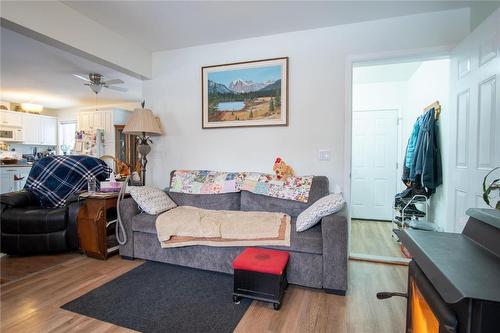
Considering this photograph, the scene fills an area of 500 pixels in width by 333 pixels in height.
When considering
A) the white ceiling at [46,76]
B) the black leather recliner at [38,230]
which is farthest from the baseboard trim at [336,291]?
the white ceiling at [46,76]

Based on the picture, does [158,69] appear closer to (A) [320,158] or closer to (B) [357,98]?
(A) [320,158]

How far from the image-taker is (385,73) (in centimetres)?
374

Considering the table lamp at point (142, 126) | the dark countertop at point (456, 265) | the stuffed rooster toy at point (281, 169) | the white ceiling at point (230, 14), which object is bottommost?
the dark countertop at point (456, 265)

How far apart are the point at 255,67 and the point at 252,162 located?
1.12 metres

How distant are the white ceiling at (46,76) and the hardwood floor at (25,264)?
2.40 m

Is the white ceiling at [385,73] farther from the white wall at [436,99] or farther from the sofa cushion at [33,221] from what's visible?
the sofa cushion at [33,221]

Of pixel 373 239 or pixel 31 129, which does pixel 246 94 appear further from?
pixel 31 129

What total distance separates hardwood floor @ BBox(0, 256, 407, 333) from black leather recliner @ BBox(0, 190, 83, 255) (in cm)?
38

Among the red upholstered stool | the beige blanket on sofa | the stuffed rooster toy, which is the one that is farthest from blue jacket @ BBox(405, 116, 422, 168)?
the red upholstered stool

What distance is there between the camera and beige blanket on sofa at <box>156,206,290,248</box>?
6.89 ft

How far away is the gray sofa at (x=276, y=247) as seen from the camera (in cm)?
193

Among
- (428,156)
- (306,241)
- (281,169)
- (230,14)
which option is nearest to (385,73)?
(428,156)

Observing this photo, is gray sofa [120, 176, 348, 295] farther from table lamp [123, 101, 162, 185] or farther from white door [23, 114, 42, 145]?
white door [23, 114, 42, 145]

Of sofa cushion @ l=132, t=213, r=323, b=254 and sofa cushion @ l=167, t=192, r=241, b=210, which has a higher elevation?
sofa cushion @ l=167, t=192, r=241, b=210
